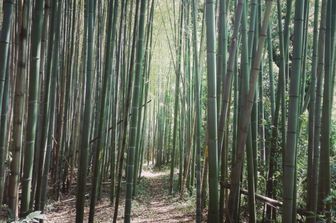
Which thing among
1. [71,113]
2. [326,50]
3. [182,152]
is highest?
[326,50]

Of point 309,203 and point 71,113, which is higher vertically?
point 71,113

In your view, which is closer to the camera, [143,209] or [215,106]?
[215,106]

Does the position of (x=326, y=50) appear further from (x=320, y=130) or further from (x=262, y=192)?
(x=262, y=192)

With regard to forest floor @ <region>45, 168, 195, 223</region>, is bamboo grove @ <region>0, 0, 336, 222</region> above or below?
above

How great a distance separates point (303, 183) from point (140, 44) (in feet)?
7.68

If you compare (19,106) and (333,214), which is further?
(333,214)

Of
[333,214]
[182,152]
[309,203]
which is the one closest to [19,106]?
[309,203]

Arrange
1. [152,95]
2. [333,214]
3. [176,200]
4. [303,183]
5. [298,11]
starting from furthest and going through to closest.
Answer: [152,95]
[176,200]
[303,183]
[333,214]
[298,11]

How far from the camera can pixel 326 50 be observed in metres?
3.10

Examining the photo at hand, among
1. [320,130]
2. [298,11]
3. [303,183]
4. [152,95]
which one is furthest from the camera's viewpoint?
[152,95]

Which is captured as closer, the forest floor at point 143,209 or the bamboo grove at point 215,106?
the bamboo grove at point 215,106

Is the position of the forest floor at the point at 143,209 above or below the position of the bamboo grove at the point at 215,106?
below

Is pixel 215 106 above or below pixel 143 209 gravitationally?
above

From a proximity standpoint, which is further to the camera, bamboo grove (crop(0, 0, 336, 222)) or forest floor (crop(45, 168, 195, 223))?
forest floor (crop(45, 168, 195, 223))
